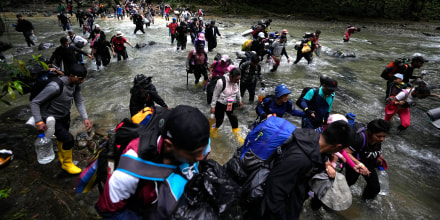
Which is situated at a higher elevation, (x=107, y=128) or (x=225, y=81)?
(x=225, y=81)

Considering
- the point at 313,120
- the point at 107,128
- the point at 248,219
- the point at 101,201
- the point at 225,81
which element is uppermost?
the point at 225,81

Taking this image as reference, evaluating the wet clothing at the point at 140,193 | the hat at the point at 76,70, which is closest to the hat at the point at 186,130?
the wet clothing at the point at 140,193

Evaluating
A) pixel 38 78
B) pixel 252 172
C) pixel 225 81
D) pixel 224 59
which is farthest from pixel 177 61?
pixel 252 172

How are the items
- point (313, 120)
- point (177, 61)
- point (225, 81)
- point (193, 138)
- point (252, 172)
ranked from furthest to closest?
point (177, 61) < point (225, 81) < point (313, 120) < point (252, 172) < point (193, 138)

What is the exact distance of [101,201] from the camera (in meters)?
1.46

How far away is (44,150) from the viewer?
3.89 metres

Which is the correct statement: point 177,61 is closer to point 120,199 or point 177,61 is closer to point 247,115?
point 247,115

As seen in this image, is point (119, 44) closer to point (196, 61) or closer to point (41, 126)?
point (196, 61)

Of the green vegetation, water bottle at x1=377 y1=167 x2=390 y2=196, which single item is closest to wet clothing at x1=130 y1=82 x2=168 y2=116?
the green vegetation

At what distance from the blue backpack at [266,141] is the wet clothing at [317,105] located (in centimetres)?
206

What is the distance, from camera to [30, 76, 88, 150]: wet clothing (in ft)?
9.95

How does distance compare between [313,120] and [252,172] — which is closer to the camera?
[252,172]

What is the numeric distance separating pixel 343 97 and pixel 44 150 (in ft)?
29.3

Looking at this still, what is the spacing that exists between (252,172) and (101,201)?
1.39 m
